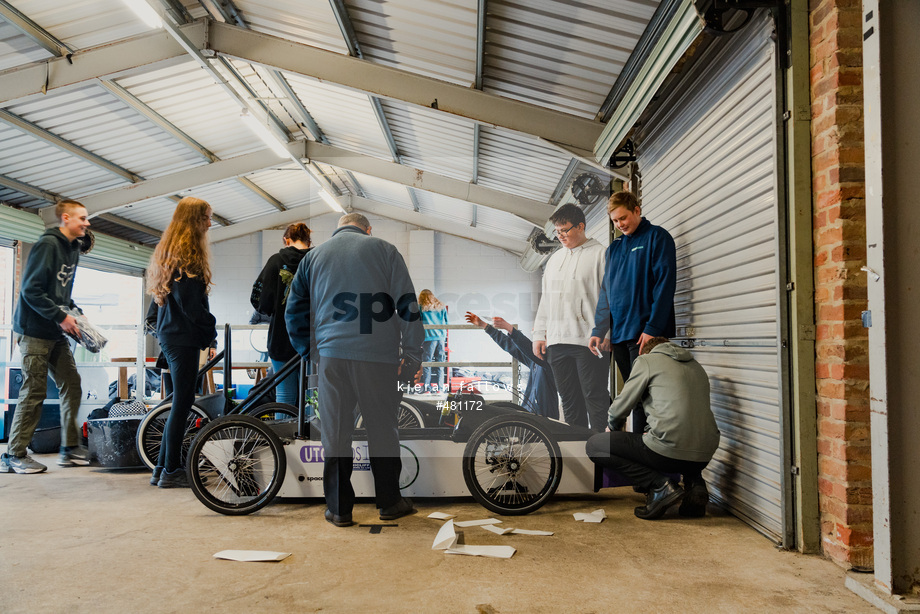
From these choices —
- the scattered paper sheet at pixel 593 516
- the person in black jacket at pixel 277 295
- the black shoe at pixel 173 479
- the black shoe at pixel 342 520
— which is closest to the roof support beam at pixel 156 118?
the person in black jacket at pixel 277 295

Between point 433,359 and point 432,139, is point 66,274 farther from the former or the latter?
point 432,139

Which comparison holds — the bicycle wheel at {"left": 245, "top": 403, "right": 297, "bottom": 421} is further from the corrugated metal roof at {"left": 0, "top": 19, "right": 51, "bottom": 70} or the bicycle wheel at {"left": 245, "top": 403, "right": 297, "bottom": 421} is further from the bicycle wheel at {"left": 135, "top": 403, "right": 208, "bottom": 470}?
A: the corrugated metal roof at {"left": 0, "top": 19, "right": 51, "bottom": 70}

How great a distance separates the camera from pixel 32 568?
A: 2461mm

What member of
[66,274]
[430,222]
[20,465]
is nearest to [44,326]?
[66,274]

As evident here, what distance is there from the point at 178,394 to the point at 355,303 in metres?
1.50

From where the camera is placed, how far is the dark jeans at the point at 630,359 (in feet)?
12.3

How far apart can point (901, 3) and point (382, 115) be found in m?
5.49

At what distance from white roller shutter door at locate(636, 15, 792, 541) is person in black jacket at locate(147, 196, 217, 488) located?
310 cm

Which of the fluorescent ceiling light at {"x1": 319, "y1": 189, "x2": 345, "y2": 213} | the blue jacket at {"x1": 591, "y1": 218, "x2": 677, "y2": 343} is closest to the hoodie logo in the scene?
the blue jacket at {"x1": 591, "y1": 218, "x2": 677, "y2": 343}

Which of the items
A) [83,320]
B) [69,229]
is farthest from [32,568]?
[69,229]

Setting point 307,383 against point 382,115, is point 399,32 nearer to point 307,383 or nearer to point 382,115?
point 382,115

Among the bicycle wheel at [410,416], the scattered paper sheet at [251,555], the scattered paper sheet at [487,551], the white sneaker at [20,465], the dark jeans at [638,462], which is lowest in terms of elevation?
the white sneaker at [20,465]

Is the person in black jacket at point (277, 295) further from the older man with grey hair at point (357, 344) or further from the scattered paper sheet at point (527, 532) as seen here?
the scattered paper sheet at point (527, 532)

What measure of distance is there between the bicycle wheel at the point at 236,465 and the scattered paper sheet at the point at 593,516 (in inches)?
62.2
